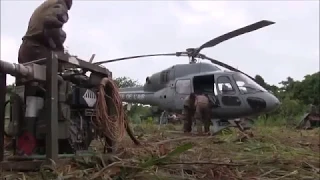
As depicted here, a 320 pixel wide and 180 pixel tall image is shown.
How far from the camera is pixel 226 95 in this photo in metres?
13.2

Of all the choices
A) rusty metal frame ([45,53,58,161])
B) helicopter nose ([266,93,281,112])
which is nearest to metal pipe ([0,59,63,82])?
rusty metal frame ([45,53,58,161])

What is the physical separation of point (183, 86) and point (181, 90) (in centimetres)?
14

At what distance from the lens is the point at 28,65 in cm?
337

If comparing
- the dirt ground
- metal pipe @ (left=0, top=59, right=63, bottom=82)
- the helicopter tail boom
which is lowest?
the dirt ground

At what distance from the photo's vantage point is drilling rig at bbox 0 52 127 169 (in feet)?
11.3

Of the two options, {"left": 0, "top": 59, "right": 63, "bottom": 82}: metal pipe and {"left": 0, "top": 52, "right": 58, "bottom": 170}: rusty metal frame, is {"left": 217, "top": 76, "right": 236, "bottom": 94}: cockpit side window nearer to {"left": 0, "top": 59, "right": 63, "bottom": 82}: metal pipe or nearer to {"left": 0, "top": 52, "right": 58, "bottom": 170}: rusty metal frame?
{"left": 0, "top": 52, "right": 58, "bottom": 170}: rusty metal frame

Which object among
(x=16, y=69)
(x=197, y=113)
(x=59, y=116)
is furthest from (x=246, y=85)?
A: (x=16, y=69)

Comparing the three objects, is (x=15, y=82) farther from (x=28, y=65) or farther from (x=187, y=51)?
(x=187, y=51)

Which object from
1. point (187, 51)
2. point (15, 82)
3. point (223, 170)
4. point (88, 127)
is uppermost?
point (187, 51)

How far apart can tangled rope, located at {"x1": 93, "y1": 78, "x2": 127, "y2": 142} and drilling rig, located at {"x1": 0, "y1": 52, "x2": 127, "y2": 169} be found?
3 cm

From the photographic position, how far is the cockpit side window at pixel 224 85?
1323 centimetres

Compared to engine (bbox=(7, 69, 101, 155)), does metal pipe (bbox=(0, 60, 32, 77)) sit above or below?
above

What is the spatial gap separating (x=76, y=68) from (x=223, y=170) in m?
1.41

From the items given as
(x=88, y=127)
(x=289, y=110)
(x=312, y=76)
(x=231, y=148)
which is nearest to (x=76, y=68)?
(x=88, y=127)
